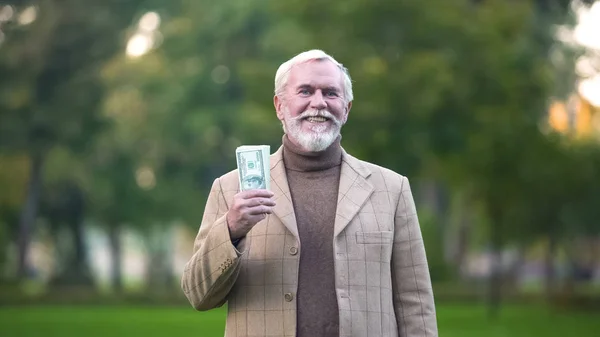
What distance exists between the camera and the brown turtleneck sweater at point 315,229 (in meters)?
5.14

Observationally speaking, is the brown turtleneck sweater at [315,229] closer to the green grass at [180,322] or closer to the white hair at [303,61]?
the white hair at [303,61]

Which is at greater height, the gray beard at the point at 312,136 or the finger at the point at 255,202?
the gray beard at the point at 312,136

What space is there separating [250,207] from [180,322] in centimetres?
2887

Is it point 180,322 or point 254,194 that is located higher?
point 180,322

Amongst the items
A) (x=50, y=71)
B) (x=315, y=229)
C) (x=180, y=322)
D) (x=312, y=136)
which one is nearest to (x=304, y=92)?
(x=312, y=136)

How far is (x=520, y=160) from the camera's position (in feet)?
135

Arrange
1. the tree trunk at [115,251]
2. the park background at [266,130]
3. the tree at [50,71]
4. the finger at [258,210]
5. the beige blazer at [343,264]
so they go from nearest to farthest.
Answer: the finger at [258,210], the beige blazer at [343,264], the park background at [266,130], the tree at [50,71], the tree trunk at [115,251]

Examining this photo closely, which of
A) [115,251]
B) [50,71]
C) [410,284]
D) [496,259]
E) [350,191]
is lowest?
[410,284]

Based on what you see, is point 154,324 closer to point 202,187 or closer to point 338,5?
point 338,5

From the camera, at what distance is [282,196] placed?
17.3ft

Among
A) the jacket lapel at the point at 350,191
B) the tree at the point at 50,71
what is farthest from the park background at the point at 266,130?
the jacket lapel at the point at 350,191

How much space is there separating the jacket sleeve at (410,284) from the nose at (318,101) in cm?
56

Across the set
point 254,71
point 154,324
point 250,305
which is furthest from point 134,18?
point 250,305

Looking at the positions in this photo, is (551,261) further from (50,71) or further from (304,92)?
(304,92)
